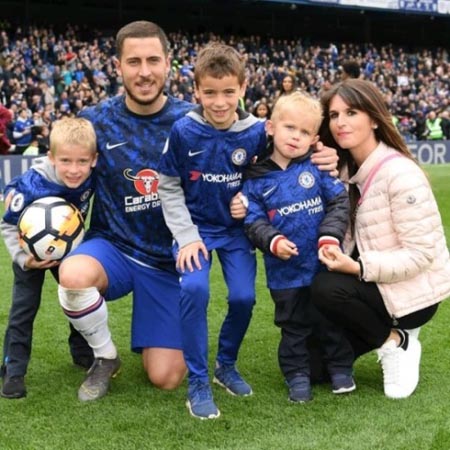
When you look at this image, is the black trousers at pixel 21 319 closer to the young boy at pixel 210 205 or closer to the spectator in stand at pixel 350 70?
the young boy at pixel 210 205

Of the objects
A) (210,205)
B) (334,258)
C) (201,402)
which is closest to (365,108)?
(334,258)

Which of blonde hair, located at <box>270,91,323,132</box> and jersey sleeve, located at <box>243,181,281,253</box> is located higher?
blonde hair, located at <box>270,91,323,132</box>

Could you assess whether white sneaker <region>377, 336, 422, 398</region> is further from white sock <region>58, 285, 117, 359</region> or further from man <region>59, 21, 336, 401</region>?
white sock <region>58, 285, 117, 359</region>

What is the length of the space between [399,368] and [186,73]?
2115 centimetres

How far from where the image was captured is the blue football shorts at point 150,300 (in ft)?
12.7

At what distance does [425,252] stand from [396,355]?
20.6 inches

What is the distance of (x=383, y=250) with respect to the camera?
139 inches

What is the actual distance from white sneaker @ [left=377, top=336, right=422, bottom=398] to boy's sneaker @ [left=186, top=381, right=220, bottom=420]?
822 mm

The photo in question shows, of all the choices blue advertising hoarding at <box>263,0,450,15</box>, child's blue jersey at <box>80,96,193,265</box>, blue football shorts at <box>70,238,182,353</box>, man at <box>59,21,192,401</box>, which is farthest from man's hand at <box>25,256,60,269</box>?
blue advertising hoarding at <box>263,0,450,15</box>

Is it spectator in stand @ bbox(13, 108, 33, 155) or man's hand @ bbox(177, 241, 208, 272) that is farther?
spectator in stand @ bbox(13, 108, 33, 155)

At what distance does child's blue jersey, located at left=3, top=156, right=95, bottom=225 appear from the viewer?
12.1 feet

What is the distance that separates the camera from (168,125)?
3824mm

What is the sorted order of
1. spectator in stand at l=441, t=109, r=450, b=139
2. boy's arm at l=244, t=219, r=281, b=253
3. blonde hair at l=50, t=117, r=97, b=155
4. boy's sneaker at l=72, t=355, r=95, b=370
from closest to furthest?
A: boy's arm at l=244, t=219, r=281, b=253
blonde hair at l=50, t=117, r=97, b=155
boy's sneaker at l=72, t=355, r=95, b=370
spectator in stand at l=441, t=109, r=450, b=139

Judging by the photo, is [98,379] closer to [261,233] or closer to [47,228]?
[47,228]
